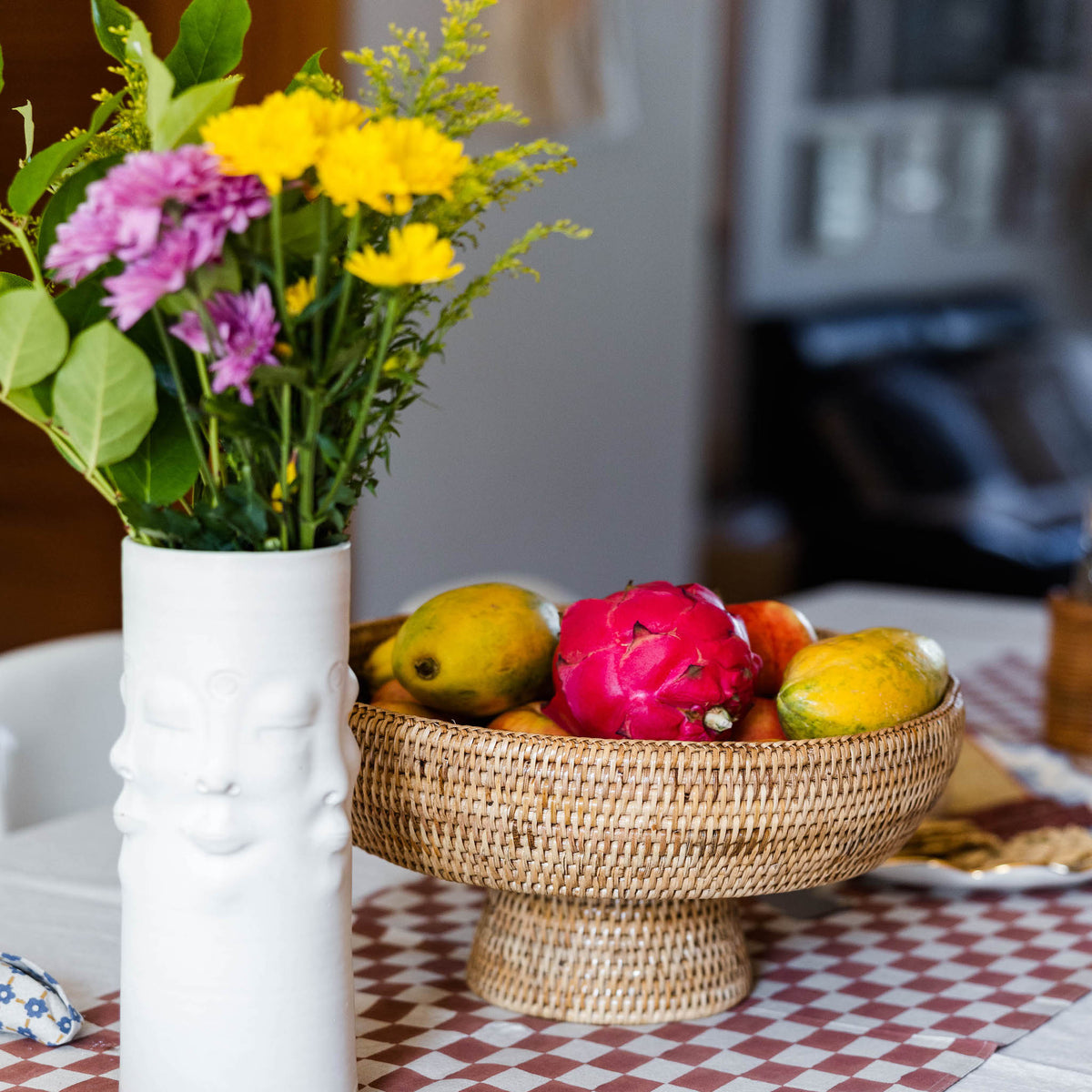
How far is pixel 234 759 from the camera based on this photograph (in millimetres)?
594

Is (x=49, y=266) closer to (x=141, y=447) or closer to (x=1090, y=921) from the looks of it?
(x=141, y=447)

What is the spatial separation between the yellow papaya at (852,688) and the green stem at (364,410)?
0.27 m

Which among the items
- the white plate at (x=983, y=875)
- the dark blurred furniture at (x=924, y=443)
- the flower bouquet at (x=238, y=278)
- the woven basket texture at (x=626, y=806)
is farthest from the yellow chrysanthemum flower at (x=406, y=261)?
the dark blurred furniture at (x=924, y=443)

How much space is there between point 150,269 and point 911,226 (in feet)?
14.1

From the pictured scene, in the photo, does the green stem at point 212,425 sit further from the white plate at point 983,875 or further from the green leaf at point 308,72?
the white plate at point 983,875

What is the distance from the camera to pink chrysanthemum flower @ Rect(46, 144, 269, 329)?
534 millimetres

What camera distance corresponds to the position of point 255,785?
60 centimetres

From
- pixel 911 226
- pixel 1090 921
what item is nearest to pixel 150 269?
pixel 1090 921

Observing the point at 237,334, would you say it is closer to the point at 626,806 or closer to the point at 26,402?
the point at 26,402

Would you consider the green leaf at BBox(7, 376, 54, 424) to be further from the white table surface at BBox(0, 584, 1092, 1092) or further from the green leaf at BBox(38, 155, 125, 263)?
the white table surface at BBox(0, 584, 1092, 1092)

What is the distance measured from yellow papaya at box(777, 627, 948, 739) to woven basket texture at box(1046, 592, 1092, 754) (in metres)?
0.54

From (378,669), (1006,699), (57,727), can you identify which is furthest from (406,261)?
(1006,699)

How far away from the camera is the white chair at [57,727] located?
1.23 m

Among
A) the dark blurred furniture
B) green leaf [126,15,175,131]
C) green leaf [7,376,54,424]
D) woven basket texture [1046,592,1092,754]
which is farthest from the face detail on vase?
the dark blurred furniture
